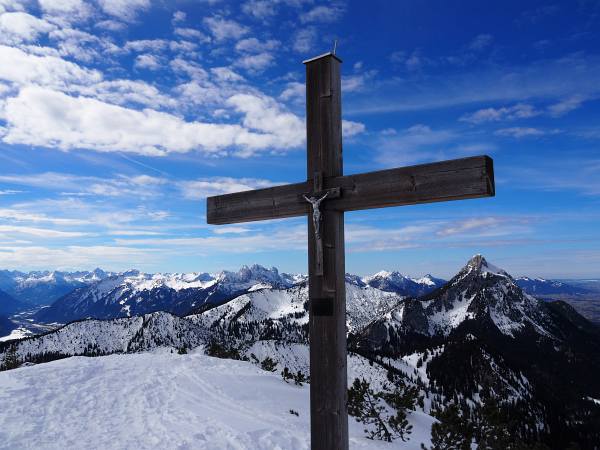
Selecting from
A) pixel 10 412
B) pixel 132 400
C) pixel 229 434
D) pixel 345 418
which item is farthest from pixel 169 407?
pixel 345 418

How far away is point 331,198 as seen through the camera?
4727 mm

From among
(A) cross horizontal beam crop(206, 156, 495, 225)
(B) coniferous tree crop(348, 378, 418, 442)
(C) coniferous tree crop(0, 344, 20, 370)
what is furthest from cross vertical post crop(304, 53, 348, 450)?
(C) coniferous tree crop(0, 344, 20, 370)

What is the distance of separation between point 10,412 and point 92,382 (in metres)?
4.81

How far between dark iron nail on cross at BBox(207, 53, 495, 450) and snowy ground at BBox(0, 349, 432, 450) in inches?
318

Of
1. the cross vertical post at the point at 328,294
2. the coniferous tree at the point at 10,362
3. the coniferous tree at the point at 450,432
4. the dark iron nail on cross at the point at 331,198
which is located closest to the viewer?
the dark iron nail on cross at the point at 331,198

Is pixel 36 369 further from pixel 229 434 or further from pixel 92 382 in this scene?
pixel 229 434

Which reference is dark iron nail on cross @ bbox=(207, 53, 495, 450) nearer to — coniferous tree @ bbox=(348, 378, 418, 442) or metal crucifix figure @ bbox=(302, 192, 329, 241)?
metal crucifix figure @ bbox=(302, 192, 329, 241)

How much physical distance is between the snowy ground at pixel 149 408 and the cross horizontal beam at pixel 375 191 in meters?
8.24

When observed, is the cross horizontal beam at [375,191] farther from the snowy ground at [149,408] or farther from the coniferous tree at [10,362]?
the coniferous tree at [10,362]

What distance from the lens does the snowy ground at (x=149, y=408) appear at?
38.0ft

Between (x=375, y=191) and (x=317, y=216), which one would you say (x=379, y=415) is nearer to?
(x=317, y=216)

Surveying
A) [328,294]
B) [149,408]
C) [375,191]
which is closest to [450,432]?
[149,408]

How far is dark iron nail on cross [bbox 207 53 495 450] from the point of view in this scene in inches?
159

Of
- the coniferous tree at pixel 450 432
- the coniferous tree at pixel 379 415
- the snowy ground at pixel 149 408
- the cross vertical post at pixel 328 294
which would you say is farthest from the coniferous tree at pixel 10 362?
the cross vertical post at pixel 328 294
